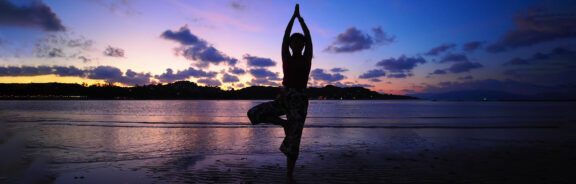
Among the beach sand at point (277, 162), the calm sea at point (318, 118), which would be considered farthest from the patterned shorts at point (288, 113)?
the calm sea at point (318, 118)

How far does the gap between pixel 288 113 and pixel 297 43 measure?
1.11 m

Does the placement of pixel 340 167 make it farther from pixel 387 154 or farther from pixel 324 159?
pixel 387 154

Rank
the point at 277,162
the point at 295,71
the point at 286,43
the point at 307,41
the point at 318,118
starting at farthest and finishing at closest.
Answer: the point at 318,118, the point at 277,162, the point at 307,41, the point at 286,43, the point at 295,71

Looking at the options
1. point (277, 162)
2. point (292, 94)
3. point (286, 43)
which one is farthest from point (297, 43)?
point (277, 162)

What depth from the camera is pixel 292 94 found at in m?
4.86

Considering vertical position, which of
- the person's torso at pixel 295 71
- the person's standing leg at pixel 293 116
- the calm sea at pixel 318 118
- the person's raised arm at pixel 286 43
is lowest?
the calm sea at pixel 318 118

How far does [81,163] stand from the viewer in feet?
22.7

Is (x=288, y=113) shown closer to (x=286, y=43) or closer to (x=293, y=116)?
(x=293, y=116)

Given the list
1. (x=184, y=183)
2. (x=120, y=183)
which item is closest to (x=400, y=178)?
(x=184, y=183)

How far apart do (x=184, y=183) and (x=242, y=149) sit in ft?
12.4

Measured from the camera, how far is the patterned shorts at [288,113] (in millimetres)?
4879

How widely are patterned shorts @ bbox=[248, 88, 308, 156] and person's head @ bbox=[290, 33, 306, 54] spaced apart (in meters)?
0.64

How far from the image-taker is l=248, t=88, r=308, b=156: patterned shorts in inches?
192

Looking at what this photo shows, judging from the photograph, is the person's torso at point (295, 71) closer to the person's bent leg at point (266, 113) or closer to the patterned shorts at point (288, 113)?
the patterned shorts at point (288, 113)
